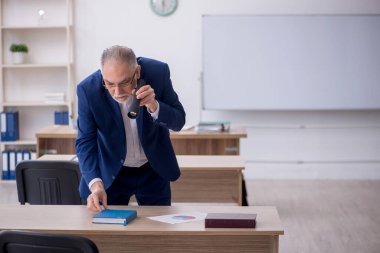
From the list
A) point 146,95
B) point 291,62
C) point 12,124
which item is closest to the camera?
point 146,95

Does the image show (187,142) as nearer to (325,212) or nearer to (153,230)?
(325,212)

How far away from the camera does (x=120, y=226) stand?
2959 millimetres

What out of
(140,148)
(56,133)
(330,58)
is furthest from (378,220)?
(140,148)

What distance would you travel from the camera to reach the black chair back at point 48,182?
406 centimetres

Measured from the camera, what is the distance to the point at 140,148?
3.31 m

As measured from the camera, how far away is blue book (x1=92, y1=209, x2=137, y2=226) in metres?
2.98

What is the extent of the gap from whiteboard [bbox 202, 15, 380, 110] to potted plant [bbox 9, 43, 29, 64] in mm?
2094

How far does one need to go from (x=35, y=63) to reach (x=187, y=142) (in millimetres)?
2635

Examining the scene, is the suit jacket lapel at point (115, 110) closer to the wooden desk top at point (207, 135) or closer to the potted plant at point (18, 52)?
the wooden desk top at point (207, 135)

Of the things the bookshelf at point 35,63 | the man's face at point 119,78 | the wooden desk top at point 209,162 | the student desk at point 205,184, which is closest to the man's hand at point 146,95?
the man's face at point 119,78

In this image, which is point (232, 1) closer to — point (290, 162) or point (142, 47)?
point (142, 47)

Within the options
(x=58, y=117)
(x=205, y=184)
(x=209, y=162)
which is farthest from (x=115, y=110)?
(x=58, y=117)

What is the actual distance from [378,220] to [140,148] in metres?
3.65

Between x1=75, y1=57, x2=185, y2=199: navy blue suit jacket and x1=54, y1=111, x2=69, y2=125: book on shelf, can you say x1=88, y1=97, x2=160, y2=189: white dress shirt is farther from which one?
x1=54, y1=111, x2=69, y2=125: book on shelf
